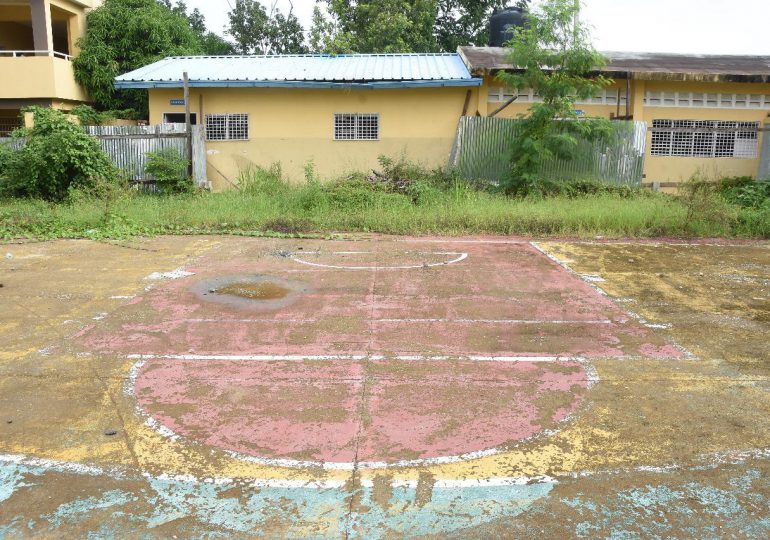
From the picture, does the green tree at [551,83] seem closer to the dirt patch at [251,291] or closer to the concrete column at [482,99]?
the concrete column at [482,99]

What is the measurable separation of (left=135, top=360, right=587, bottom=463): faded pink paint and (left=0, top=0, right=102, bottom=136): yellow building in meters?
17.3

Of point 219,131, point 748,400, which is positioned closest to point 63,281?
point 748,400

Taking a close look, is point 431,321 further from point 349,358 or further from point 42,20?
point 42,20

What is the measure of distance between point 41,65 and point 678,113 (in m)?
18.0

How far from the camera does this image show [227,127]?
1670 centimetres

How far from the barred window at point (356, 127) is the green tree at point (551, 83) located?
372 cm

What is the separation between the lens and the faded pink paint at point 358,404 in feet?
13.2

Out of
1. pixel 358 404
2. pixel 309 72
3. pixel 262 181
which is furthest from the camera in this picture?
pixel 309 72

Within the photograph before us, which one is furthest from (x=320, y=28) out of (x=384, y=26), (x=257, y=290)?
(x=257, y=290)

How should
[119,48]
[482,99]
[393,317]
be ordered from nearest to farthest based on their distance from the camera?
[393,317]
[482,99]
[119,48]

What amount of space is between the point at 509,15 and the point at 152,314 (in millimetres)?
17826

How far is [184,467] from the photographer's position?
3.74 m

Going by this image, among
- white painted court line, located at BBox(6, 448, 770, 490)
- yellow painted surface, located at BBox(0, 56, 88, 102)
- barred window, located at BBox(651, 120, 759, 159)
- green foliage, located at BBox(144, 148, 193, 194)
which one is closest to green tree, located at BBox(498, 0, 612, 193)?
barred window, located at BBox(651, 120, 759, 159)

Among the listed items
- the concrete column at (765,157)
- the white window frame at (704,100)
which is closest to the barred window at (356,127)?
the white window frame at (704,100)
